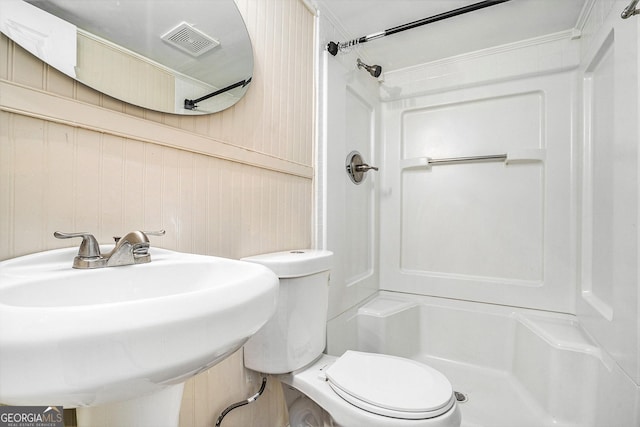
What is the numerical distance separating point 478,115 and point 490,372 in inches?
59.8

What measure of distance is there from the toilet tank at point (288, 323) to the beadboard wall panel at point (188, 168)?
9 centimetres

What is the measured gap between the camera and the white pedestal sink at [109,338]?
298mm

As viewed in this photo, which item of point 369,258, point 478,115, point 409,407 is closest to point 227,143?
point 409,407

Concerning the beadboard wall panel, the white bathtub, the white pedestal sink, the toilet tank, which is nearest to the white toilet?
the toilet tank

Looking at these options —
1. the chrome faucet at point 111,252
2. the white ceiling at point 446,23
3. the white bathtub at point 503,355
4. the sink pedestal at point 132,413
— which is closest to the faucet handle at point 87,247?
the chrome faucet at point 111,252

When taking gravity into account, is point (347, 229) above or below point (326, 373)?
above

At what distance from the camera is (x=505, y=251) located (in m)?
1.85

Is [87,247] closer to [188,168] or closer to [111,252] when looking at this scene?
[111,252]

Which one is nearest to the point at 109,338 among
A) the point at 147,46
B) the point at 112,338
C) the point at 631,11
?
the point at 112,338

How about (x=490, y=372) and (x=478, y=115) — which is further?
(x=478, y=115)

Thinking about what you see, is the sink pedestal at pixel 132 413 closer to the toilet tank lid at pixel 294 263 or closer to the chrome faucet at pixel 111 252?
the chrome faucet at pixel 111 252

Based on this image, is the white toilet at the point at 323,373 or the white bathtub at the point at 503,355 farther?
the white bathtub at the point at 503,355

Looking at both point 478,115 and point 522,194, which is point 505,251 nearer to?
point 522,194

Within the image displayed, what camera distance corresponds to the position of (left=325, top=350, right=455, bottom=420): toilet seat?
88cm
